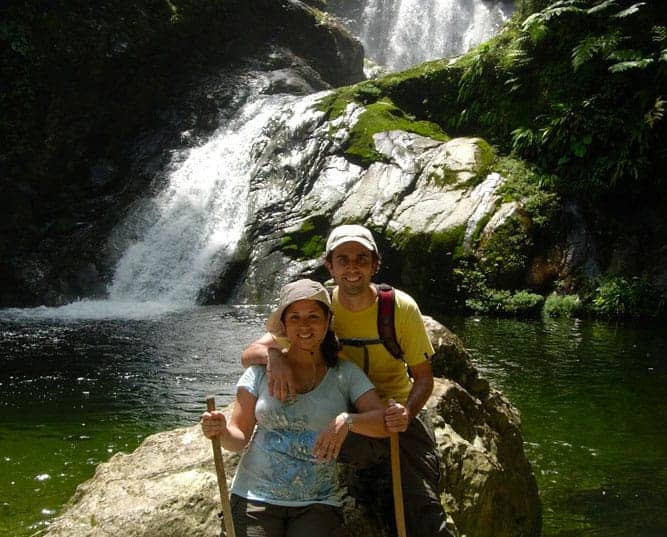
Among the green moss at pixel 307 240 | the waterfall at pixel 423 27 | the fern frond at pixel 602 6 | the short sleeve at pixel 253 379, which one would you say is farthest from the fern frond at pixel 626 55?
the waterfall at pixel 423 27

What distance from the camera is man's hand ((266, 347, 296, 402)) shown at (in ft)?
9.72

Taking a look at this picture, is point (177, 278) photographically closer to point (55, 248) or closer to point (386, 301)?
point (55, 248)

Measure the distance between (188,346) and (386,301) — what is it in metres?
8.59

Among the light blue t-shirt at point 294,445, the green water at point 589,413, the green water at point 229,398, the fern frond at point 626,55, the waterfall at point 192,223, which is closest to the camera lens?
the light blue t-shirt at point 294,445

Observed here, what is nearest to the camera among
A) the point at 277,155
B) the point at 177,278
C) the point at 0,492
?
the point at 0,492

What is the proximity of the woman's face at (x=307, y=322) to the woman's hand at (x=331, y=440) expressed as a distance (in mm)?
396

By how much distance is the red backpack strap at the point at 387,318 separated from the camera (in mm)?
3168

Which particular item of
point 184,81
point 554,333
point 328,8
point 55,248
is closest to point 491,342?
point 554,333

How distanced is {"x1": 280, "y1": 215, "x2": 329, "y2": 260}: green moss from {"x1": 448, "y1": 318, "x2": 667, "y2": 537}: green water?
15.7 ft

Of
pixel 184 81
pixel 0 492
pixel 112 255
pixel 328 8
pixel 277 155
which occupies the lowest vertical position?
pixel 0 492

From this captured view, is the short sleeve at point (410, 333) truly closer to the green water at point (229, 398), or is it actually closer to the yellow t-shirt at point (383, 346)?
the yellow t-shirt at point (383, 346)

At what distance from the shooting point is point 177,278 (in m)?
17.1

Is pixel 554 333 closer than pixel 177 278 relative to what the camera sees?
Yes

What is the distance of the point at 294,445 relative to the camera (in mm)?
2959
